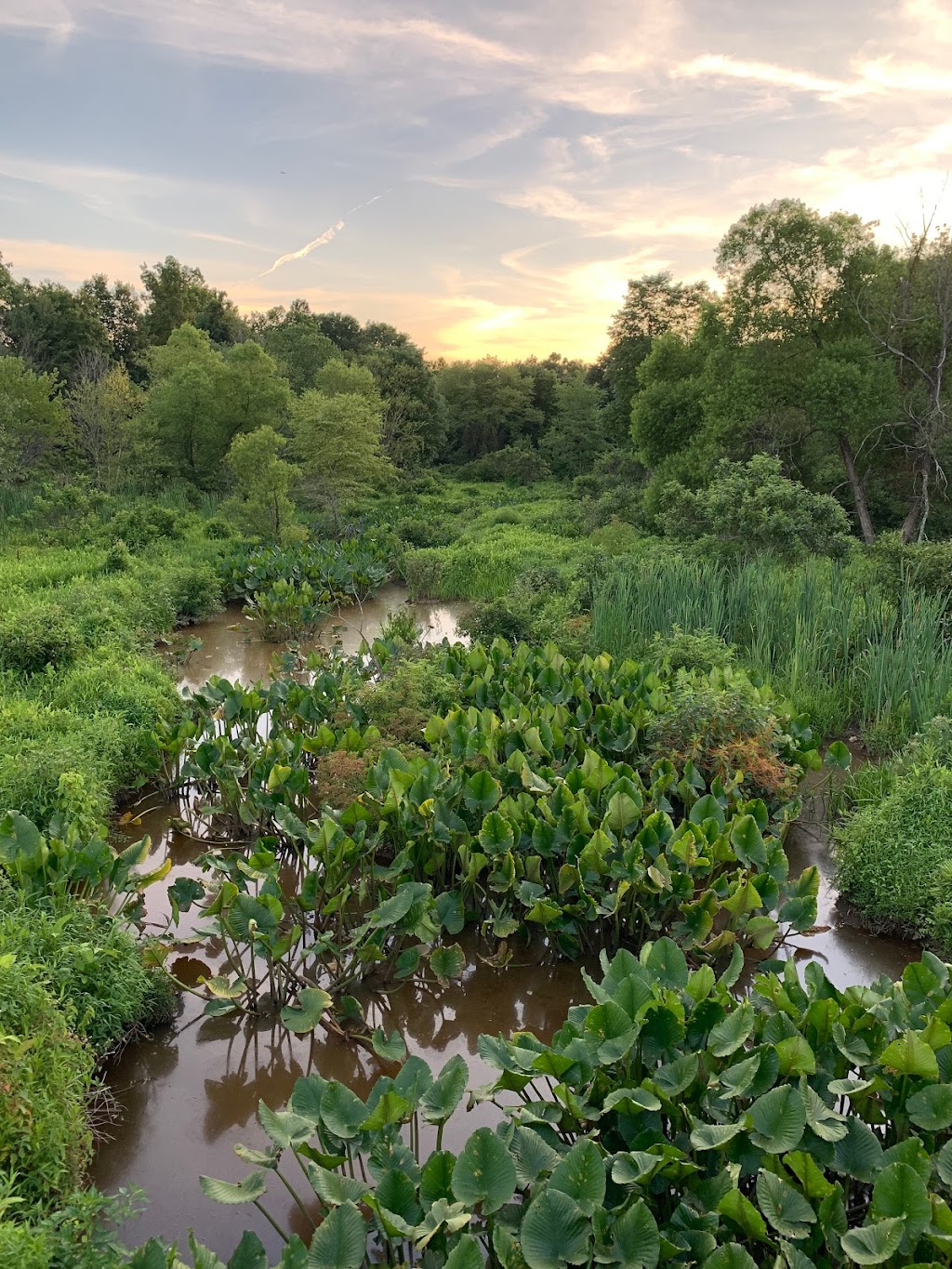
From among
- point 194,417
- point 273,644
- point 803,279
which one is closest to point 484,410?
point 194,417

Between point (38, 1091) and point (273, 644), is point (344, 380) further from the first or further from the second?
point (38, 1091)

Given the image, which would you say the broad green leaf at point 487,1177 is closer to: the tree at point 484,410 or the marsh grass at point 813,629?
the marsh grass at point 813,629

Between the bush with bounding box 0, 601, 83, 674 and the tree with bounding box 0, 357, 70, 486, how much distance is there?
10.1 m

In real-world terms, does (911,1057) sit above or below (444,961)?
above

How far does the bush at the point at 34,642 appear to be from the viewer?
7391 millimetres

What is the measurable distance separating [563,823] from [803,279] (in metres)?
13.8

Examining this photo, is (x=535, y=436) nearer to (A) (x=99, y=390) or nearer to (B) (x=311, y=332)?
(B) (x=311, y=332)

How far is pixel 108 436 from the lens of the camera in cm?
1827

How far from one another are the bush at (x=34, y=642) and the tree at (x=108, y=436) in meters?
10.8

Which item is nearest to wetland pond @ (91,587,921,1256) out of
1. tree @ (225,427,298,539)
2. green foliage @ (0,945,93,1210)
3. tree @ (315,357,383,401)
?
→ green foliage @ (0,945,93,1210)

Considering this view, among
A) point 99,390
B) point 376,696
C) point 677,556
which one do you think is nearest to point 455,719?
point 376,696

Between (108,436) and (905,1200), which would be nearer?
(905,1200)

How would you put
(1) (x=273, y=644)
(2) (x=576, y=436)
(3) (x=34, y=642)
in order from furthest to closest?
(2) (x=576, y=436) → (1) (x=273, y=644) → (3) (x=34, y=642)

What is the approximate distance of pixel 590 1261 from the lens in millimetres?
2182
